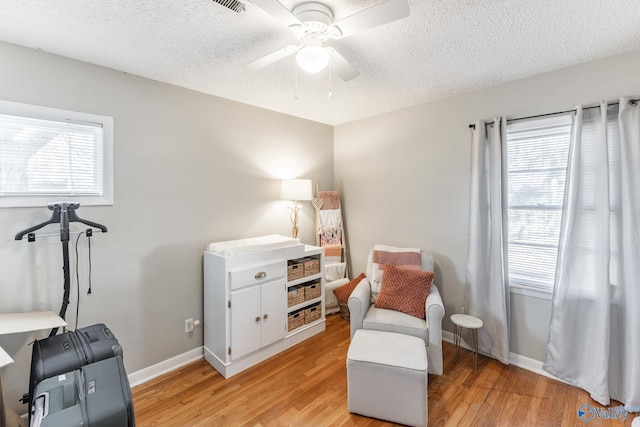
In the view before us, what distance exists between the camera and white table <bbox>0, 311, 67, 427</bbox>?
1482mm

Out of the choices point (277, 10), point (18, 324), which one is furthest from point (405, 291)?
point (18, 324)

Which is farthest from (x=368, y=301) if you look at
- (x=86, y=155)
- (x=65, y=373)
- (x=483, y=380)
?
(x=86, y=155)

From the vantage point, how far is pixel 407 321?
2.39 meters

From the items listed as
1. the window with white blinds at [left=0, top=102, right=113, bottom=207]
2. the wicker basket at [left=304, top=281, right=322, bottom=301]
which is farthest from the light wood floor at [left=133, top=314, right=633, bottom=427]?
the window with white blinds at [left=0, top=102, right=113, bottom=207]

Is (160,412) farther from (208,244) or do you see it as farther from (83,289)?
(208,244)

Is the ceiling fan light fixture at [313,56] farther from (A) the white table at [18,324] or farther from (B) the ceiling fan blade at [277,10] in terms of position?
(A) the white table at [18,324]

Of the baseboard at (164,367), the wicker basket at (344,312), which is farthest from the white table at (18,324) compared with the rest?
the wicker basket at (344,312)

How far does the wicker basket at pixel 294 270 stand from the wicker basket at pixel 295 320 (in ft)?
1.20

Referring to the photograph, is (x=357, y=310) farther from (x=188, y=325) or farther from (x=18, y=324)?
(x=18, y=324)

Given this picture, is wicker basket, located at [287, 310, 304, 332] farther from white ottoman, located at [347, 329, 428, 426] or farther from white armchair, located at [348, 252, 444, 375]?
white ottoman, located at [347, 329, 428, 426]

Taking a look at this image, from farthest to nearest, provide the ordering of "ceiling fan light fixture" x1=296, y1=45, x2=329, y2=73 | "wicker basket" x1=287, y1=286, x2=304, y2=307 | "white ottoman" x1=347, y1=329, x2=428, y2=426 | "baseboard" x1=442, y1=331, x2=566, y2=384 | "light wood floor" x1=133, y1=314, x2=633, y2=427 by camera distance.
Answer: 1. "wicker basket" x1=287, y1=286, x2=304, y2=307
2. "baseboard" x1=442, y1=331, x2=566, y2=384
3. "light wood floor" x1=133, y1=314, x2=633, y2=427
4. "white ottoman" x1=347, y1=329, x2=428, y2=426
5. "ceiling fan light fixture" x1=296, y1=45, x2=329, y2=73

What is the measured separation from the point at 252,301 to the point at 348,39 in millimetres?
2168

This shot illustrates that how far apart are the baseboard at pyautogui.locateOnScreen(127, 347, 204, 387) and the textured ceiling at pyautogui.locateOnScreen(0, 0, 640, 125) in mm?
2404

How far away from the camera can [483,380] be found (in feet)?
7.62
